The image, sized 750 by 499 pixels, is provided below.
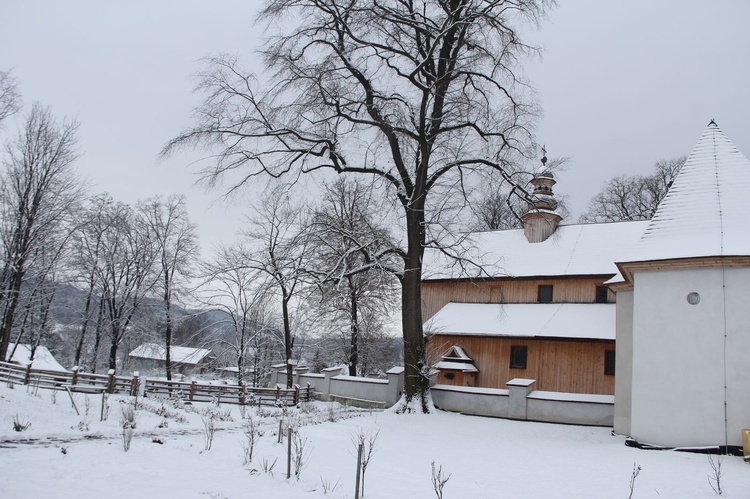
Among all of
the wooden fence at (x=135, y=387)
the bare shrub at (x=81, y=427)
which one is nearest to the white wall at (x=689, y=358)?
the bare shrub at (x=81, y=427)

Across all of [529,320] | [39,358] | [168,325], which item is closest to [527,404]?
[529,320]

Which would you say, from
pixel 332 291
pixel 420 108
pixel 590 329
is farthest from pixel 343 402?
pixel 420 108

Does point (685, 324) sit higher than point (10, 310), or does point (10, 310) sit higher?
point (685, 324)

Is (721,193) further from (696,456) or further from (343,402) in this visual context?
(343,402)

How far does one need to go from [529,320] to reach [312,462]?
16258 millimetres

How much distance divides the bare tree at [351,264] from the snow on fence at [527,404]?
17.5 feet

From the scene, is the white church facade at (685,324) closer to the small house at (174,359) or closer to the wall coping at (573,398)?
the wall coping at (573,398)

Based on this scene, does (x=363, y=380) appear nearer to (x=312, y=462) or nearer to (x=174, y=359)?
(x=312, y=462)

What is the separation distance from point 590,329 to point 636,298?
339 inches

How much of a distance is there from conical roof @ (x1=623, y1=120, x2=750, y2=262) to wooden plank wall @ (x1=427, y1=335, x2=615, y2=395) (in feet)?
28.4

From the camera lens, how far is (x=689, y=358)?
1305cm

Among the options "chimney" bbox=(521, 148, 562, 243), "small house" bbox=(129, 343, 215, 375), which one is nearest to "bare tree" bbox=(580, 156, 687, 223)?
"chimney" bbox=(521, 148, 562, 243)

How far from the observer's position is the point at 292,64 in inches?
645

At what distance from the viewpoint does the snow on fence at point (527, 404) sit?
17.6 meters
